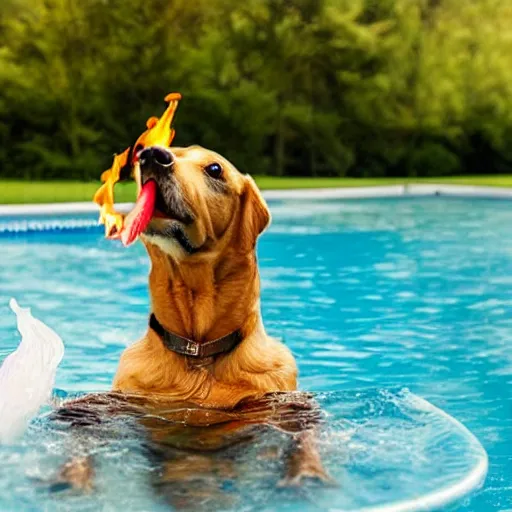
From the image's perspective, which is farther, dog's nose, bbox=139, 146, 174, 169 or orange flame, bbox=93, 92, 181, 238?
orange flame, bbox=93, 92, 181, 238

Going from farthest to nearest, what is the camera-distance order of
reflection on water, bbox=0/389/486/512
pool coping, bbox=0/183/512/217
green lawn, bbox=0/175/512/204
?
pool coping, bbox=0/183/512/217
green lawn, bbox=0/175/512/204
reflection on water, bbox=0/389/486/512

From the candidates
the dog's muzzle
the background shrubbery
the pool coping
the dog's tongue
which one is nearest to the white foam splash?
the dog's tongue

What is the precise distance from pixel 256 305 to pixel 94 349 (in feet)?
9.10

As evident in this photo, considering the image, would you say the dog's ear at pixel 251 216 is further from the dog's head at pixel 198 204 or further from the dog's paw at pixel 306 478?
the dog's paw at pixel 306 478

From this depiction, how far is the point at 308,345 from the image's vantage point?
233 inches

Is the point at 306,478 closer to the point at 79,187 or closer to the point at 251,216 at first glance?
the point at 251,216

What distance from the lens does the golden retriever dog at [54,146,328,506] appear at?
119 inches

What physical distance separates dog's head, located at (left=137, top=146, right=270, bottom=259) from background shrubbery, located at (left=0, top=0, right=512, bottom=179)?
19731 mm

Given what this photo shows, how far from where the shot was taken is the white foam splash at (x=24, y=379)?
123 inches

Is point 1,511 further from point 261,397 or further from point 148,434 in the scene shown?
point 261,397

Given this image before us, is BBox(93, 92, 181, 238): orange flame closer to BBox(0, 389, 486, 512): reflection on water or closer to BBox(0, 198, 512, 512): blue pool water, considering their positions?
BBox(0, 389, 486, 512): reflection on water

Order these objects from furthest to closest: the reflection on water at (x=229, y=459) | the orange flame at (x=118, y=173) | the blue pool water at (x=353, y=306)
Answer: the blue pool water at (x=353, y=306)
the orange flame at (x=118, y=173)
the reflection on water at (x=229, y=459)

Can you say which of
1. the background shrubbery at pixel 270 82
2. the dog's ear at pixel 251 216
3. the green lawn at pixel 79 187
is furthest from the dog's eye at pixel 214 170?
the background shrubbery at pixel 270 82

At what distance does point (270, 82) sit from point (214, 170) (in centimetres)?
2123
